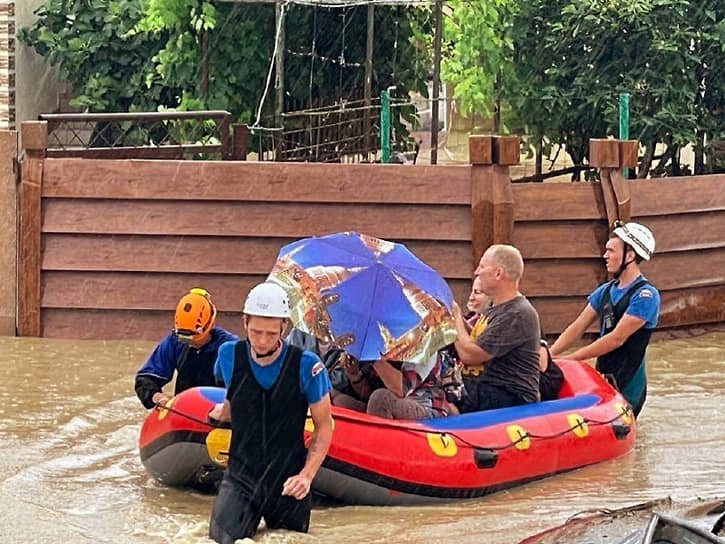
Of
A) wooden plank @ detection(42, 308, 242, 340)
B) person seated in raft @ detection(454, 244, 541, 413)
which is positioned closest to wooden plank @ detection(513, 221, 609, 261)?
wooden plank @ detection(42, 308, 242, 340)

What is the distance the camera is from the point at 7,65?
1773 cm

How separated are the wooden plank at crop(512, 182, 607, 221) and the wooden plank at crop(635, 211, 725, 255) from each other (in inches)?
20.3

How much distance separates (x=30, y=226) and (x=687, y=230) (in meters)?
5.70

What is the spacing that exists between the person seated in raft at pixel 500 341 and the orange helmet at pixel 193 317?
5.02ft

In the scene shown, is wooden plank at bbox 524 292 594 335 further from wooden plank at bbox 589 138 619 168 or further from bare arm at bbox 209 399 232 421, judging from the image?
bare arm at bbox 209 399 232 421

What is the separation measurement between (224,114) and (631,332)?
229 inches

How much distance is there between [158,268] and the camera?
39.3ft

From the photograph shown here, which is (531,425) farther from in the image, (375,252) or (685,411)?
(685,411)

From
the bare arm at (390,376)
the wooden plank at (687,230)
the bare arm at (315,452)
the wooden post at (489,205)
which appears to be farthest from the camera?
the wooden plank at (687,230)

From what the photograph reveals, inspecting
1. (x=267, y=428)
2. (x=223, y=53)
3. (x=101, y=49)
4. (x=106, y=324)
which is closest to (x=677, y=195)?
(x=106, y=324)

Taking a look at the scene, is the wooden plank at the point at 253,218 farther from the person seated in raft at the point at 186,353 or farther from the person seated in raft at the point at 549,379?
the person seated in raft at the point at 186,353

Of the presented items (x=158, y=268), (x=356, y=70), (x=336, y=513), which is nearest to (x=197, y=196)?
(x=158, y=268)

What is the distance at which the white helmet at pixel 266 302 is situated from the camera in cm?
627

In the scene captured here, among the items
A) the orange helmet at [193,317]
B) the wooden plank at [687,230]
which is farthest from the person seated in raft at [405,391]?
the wooden plank at [687,230]
